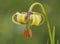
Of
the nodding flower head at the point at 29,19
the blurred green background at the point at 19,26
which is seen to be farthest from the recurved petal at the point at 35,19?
the blurred green background at the point at 19,26

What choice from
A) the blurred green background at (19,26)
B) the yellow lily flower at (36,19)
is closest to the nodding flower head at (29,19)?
the yellow lily flower at (36,19)

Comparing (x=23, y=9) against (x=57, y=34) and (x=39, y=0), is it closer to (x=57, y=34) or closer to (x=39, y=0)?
(x=39, y=0)

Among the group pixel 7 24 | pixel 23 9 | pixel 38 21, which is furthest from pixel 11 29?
pixel 38 21

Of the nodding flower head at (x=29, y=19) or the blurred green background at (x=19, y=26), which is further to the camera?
the blurred green background at (x=19, y=26)

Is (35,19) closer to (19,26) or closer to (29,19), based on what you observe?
(29,19)

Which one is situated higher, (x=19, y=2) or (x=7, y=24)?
(x=19, y=2)

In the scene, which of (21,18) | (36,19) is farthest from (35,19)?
(21,18)

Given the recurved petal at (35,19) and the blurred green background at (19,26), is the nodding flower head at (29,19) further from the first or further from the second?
the blurred green background at (19,26)

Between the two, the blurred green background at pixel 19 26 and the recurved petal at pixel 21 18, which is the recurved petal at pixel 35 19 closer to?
the recurved petal at pixel 21 18
